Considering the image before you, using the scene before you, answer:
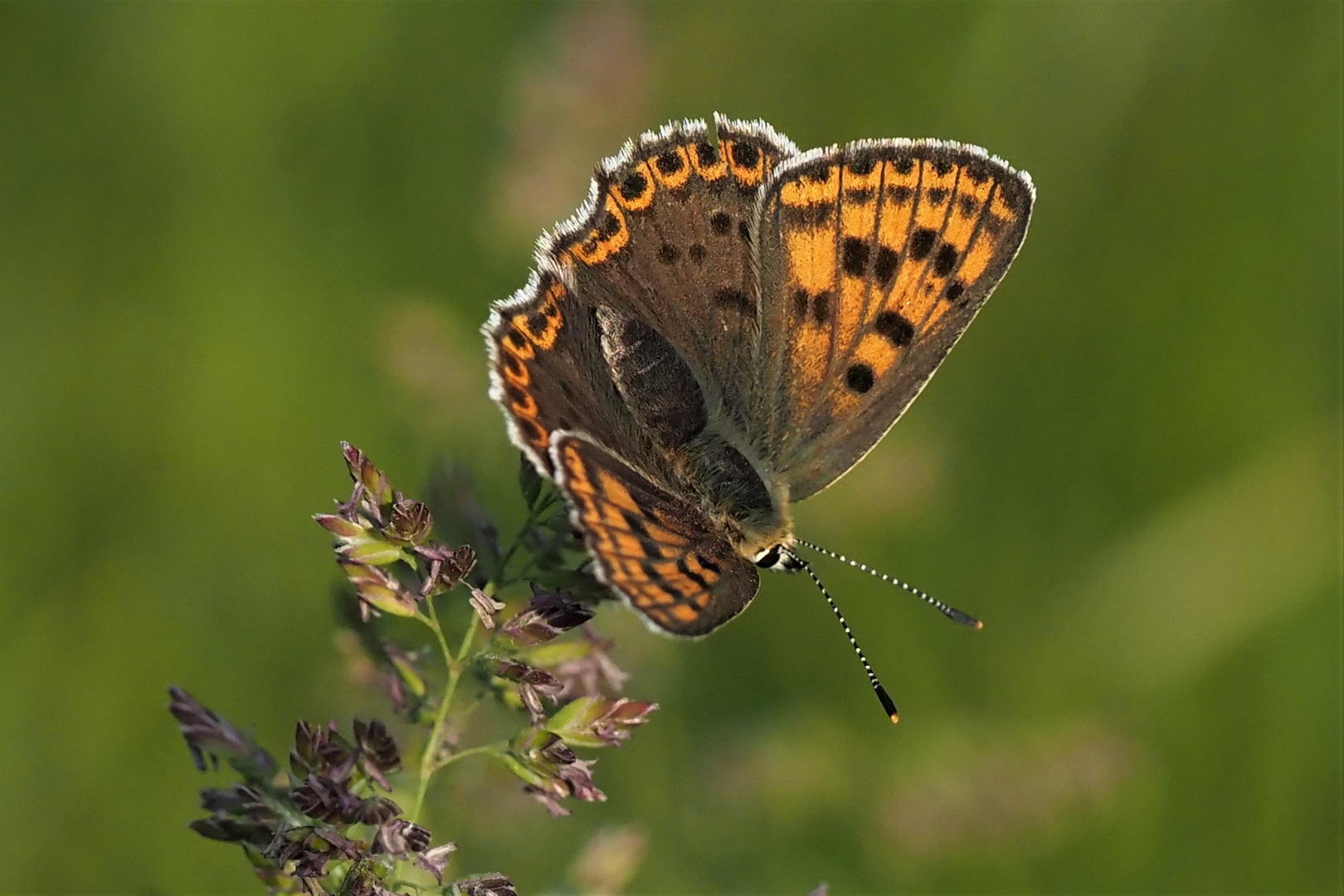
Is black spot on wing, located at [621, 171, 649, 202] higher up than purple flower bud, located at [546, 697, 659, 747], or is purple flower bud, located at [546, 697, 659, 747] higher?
black spot on wing, located at [621, 171, 649, 202]

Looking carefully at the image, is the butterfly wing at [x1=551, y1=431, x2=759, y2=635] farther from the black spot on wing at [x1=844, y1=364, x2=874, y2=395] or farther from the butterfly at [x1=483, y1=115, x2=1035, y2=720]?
the black spot on wing at [x1=844, y1=364, x2=874, y2=395]

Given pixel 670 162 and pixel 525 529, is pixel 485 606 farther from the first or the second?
pixel 670 162

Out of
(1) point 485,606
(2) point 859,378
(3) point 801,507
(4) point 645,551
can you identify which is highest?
(3) point 801,507

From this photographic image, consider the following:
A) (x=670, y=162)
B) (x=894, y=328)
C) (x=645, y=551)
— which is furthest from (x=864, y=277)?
(x=645, y=551)

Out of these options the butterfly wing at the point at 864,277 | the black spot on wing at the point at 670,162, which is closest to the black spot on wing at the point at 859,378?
the butterfly wing at the point at 864,277

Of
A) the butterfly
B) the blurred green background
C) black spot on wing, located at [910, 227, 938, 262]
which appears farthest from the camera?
the blurred green background

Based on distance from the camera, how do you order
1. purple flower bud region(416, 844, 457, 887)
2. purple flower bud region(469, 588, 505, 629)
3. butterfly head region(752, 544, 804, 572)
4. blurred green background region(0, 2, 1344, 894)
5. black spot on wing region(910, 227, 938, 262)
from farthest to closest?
blurred green background region(0, 2, 1344, 894) < black spot on wing region(910, 227, 938, 262) < butterfly head region(752, 544, 804, 572) < purple flower bud region(469, 588, 505, 629) < purple flower bud region(416, 844, 457, 887)

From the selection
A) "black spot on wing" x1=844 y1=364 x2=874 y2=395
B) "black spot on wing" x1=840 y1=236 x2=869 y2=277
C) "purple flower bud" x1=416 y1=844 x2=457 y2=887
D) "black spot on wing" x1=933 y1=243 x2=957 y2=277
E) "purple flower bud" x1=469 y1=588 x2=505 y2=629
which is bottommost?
"purple flower bud" x1=416 y1=844 x2=457 y2=887

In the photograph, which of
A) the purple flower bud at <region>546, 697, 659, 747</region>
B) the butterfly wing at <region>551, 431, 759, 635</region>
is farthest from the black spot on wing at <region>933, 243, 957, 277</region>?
the purple flower bud at <region>546, 697, 659, 747</region>

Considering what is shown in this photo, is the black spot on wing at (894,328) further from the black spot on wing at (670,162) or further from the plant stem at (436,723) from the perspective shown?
the plant stem at (436,723)
